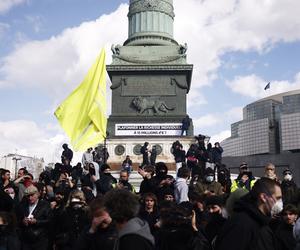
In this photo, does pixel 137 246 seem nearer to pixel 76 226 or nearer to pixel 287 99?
pixel 76 226

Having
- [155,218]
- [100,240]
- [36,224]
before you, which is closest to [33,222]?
[36,224]

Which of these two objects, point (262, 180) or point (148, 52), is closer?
point (262, 180)

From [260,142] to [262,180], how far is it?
113 m

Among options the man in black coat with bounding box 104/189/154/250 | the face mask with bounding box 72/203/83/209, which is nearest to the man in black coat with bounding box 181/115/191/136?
the face mask with bounding box 72/203/83/209

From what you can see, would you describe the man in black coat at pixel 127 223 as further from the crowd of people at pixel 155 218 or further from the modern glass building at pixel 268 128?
the modern glass building at pixel 268 128

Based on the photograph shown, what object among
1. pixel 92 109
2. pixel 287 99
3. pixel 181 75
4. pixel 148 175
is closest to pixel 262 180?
pixel 148 175

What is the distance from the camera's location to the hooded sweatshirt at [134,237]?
3.59 metres

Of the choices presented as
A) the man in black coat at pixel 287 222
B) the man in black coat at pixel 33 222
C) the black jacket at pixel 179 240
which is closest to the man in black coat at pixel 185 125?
the man in black coat at pixel 33 222

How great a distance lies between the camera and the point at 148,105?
32250 millimetres

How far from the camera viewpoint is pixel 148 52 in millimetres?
33219

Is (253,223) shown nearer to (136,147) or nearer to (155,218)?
(155,218)

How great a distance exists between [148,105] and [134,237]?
94.2ft

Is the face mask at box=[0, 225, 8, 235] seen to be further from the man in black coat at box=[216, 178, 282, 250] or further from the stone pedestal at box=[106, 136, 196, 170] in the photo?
Answer: the stone pedestal at box=[106, 136, 196, 170]

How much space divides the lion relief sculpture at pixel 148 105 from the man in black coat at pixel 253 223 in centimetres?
2814
